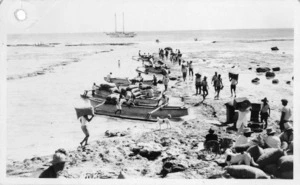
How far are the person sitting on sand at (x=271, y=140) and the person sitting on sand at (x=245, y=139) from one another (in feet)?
0.59

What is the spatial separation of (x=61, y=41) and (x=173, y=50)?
140 cm

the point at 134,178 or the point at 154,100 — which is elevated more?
the point at 154,100

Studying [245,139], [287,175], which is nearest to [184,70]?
[245,139]

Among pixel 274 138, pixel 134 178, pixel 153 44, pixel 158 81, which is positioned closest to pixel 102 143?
pixel 134 178

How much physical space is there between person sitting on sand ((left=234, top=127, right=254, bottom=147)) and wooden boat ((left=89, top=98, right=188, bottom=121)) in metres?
0.68

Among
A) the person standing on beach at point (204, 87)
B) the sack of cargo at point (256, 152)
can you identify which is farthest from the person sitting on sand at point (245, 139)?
the person standing on beach at point (204, 87)

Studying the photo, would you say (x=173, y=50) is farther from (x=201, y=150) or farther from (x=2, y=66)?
(x=2, y=66)

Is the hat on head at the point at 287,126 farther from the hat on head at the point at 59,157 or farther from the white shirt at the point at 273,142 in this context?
the hat on head at the point at 59,157

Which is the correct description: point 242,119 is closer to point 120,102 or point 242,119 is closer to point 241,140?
point 241,140

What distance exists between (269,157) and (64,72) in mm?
2568

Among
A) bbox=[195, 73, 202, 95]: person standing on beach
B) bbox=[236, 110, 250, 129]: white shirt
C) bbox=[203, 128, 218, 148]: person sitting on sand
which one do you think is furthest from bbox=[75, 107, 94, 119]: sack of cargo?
bbox=[236, 110, 250, 129]: white shirt

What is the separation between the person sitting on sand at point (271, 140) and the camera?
4.34m

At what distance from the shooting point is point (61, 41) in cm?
488

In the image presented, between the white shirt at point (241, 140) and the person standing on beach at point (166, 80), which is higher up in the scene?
the person standing on beach at point (166, 80)
